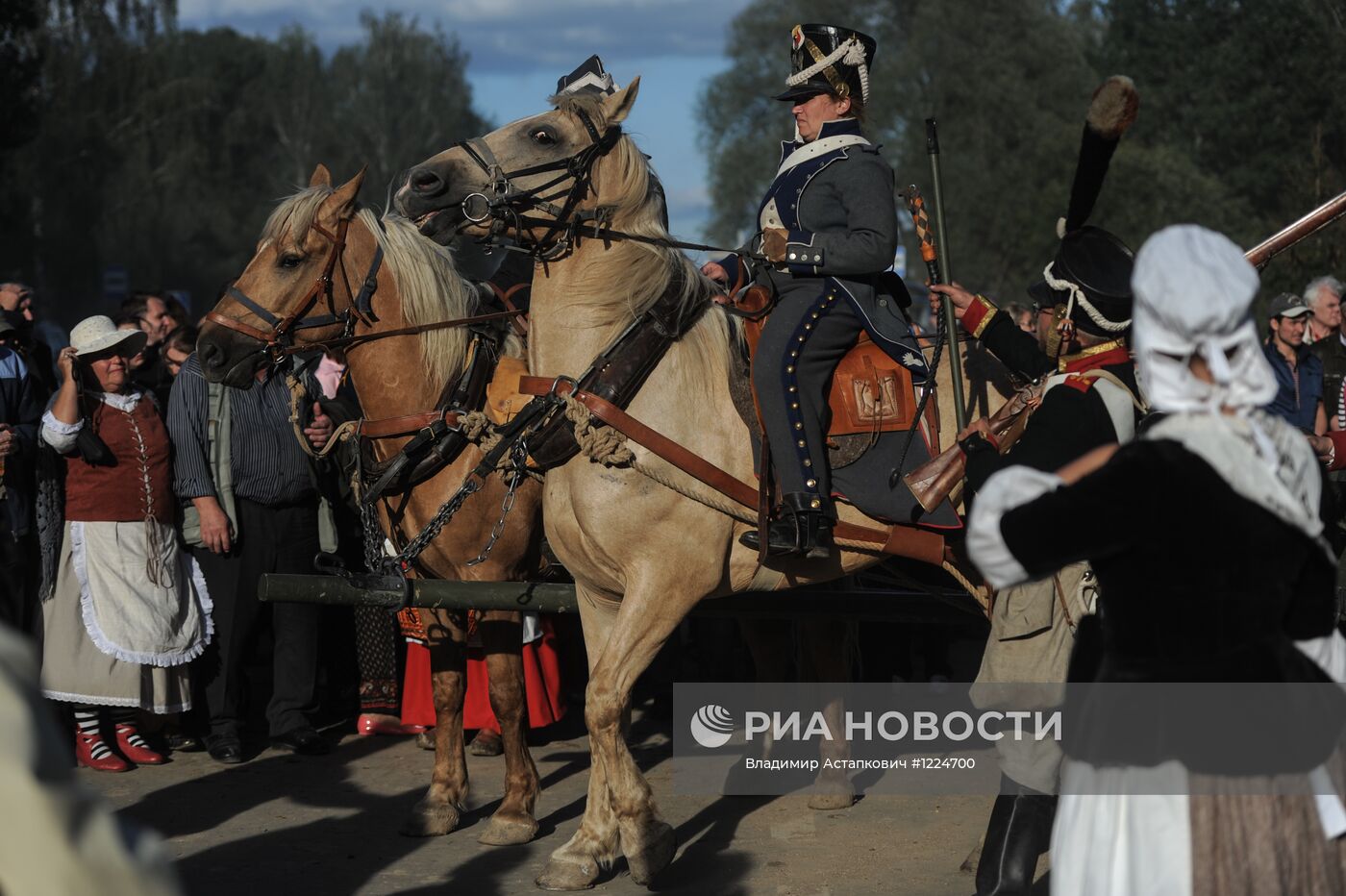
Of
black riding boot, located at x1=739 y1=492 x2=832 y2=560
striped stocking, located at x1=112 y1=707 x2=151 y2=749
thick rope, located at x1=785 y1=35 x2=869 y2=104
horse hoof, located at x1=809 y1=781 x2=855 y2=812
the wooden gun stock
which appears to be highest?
thick rope, located at x1=785 y1=35 x2=869 y2=104

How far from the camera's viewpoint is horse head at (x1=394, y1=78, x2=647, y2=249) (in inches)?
217

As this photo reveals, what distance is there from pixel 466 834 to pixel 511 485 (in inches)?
59.9

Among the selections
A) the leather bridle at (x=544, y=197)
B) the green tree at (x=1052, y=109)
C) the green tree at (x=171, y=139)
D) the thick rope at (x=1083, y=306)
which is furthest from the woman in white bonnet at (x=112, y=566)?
the green tree at (x=171, y=139)

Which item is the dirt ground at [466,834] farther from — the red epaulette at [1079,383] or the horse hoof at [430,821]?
the red epaulette at [1079,383]

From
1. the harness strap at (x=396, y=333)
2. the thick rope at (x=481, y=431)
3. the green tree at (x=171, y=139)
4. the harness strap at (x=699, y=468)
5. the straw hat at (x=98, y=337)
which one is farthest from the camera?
the green tree at (x=171, y=139)

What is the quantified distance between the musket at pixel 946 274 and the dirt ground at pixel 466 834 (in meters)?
1.69

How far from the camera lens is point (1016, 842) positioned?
15.4 feet

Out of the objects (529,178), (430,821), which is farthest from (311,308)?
(430,821)

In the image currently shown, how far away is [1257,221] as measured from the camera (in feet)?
102

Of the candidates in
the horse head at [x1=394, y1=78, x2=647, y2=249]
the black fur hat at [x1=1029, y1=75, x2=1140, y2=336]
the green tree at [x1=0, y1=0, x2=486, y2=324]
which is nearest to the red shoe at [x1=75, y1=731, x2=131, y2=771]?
the horse head at [x1=394, y1=78, x2=647, y2=249]

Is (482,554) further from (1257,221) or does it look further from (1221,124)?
(1221,124)

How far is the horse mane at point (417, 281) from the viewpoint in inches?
252

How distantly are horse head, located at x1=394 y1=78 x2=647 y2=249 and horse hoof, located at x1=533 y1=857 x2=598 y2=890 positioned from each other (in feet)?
7.21

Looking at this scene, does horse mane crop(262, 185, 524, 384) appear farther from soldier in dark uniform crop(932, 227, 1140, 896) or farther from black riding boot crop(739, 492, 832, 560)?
soldier in dark uniform crop(932, 227, 1140, 896)
